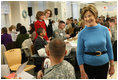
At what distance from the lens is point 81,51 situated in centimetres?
→ 166

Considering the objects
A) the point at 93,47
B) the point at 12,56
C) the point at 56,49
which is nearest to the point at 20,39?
the point at 12,56

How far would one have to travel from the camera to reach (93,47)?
5.23ft

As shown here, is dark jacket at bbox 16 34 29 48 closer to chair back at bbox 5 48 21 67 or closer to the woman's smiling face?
chair back at bbox 5 48 21 67

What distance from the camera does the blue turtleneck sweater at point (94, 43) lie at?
1.58 m

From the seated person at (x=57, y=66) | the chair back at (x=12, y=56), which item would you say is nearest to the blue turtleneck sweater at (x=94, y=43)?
the seated person at (x=57, y=66)

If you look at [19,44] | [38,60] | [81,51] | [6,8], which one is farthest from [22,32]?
[6,8]

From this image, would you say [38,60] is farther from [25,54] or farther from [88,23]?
[88,23]

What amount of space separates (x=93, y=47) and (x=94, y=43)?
0.14 feet

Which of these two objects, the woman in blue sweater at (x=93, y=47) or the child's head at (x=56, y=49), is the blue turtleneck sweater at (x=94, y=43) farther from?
the child's head at (x=56, y=49)

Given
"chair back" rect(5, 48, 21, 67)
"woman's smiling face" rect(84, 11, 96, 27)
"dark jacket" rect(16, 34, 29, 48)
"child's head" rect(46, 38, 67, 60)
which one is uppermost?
"woman's smiling face" rect(84, 11, 96, 27)

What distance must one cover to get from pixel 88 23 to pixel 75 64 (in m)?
2.45

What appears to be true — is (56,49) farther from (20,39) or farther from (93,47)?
(20,39)

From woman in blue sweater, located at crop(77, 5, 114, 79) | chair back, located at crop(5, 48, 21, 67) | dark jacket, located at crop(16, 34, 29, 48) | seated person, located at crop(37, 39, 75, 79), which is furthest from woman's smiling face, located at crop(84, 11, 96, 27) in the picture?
dark jacket, located at crop(16, 34, 29, 48)

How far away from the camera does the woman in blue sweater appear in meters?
1.58
